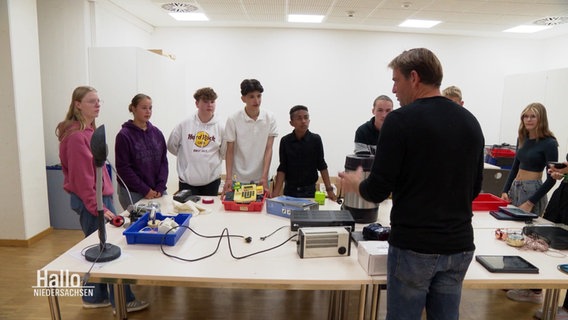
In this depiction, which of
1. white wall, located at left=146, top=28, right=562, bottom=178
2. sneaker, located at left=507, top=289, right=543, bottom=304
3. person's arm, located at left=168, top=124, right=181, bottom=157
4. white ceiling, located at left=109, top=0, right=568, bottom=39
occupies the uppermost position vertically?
white ceiling, located at left=109, top=0, right=568, bottom=39

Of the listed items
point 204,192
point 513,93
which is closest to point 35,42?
point 204,192

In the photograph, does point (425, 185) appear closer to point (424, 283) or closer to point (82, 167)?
point (424, 283)

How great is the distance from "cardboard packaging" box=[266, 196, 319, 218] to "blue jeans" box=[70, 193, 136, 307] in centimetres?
107

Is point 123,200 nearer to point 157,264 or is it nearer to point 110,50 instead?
point 157,264

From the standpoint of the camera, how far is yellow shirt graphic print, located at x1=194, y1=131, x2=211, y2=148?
A: 2.84 meters

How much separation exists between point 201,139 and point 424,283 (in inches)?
79.4

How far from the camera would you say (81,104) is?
2.18 meters

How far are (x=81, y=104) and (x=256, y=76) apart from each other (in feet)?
12.3

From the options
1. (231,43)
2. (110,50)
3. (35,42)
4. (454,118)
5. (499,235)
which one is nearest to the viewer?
(454,118)

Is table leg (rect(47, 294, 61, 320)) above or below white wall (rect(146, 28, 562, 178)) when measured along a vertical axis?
below

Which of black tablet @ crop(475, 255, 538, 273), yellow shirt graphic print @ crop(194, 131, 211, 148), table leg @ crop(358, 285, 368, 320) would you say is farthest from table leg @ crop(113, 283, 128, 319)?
black tablet @ crop(475, 255, 538, 273)

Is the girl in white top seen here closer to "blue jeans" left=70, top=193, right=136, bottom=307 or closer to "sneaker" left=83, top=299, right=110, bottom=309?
"blue jeans" left=70, top=193, right=136, bottom=307

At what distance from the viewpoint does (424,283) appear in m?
1.31

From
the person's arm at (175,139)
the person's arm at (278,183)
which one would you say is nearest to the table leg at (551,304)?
the person's arm at (278,183)
